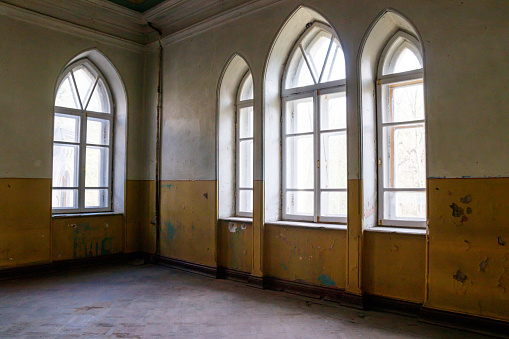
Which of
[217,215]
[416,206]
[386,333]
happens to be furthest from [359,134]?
[217,215]

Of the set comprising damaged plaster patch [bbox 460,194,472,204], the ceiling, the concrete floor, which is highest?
the ceiling

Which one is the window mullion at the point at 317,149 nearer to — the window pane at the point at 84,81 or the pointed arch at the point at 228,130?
the pointed arch at the point at 228,130

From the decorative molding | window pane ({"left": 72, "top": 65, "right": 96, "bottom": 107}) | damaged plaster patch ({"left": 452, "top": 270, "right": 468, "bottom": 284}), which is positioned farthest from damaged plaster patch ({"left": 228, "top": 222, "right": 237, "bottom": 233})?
the decorative molding

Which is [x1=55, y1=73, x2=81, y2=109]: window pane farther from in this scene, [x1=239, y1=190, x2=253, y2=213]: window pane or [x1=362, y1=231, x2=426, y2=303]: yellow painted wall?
[x1=362, y1=231, x2=426, y2=303]: yellow painted wall

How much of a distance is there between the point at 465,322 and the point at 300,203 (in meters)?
2.15

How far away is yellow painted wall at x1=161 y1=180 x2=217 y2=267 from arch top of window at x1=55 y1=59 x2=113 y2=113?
1706 mm

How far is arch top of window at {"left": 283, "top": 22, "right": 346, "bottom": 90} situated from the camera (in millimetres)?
4566

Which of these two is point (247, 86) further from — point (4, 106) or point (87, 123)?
point (4, 106)

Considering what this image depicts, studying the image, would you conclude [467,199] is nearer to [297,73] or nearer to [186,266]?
[297,73]

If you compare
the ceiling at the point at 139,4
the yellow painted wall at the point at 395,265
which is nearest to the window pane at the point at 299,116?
the yellow painted wall at the point at 395,265

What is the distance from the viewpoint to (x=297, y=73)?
4.98m

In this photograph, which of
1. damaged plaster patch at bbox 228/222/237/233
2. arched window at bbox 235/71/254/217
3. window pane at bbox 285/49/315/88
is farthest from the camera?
arched window at bbox 235/71/254/217

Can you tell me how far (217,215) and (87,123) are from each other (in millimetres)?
2653

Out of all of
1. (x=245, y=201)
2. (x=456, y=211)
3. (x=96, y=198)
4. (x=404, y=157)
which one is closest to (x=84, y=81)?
(x=96, y=198)
